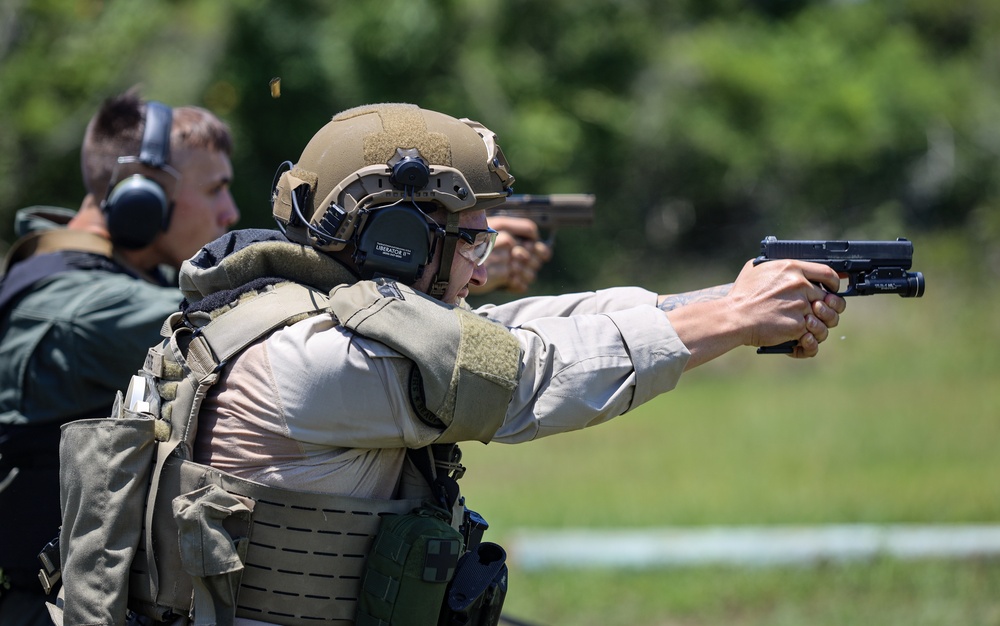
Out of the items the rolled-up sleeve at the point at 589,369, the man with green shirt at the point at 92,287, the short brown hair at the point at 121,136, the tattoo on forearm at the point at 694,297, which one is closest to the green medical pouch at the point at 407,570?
the rolled-up sleeve at the point at 589,369

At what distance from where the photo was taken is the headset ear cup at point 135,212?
414 cm

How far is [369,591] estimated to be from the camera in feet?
8.84

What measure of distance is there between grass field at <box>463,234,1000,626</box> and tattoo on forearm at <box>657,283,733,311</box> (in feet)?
12.9

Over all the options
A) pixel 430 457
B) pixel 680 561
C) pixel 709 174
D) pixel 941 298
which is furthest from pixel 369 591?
pixel 709 174

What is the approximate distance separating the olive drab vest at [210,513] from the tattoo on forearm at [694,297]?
707 mm

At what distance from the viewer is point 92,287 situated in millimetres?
3959

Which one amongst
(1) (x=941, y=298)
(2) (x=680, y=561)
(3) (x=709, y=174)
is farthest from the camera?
(3) (x=709, y=174)

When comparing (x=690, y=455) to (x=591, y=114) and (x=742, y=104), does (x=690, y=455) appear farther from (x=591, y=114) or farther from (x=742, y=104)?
(x=742, y=104)

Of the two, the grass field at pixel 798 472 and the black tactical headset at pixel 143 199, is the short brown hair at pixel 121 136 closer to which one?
the black tactical headset at pixel 143 199

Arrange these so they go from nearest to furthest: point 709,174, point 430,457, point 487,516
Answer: point 430,457
point 487,516
point 709,174

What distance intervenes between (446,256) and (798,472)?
25.9 ft

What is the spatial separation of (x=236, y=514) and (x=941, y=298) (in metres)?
16.8

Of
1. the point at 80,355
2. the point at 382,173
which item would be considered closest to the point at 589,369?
the point at 382,173

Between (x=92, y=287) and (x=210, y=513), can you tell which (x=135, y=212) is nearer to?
(x=92, y=287)
